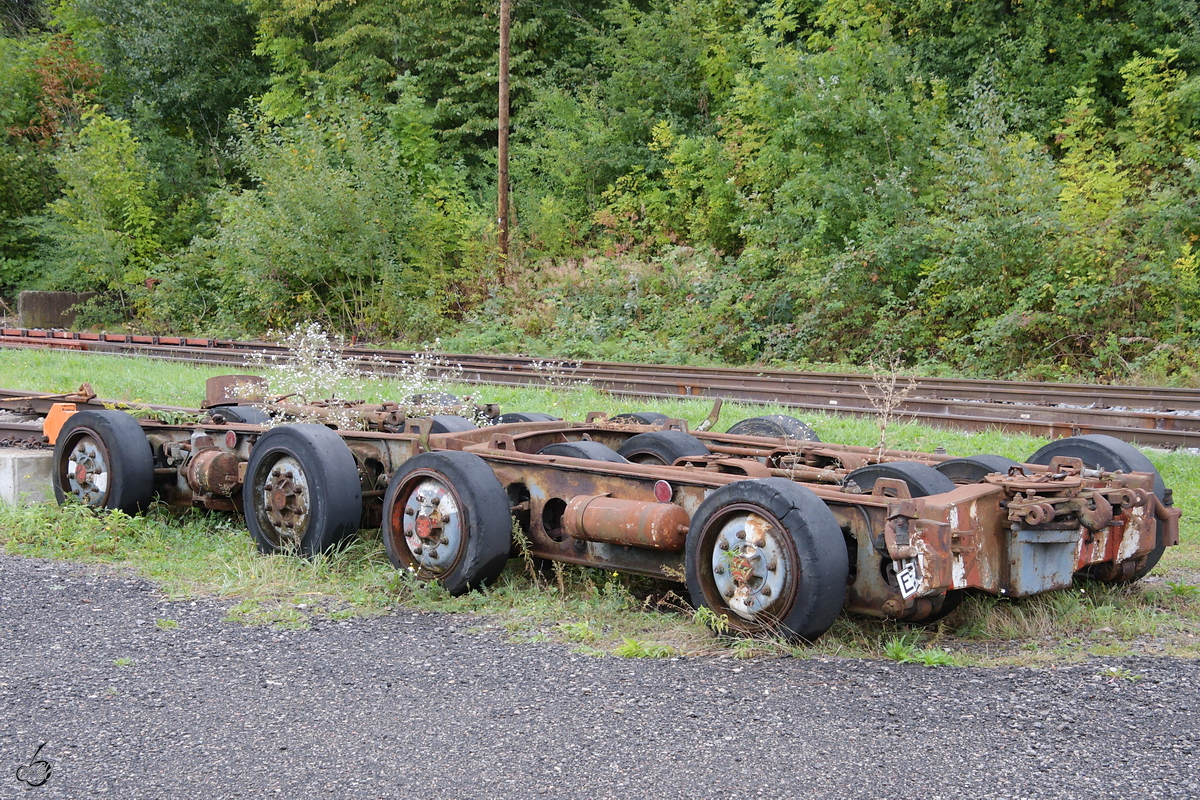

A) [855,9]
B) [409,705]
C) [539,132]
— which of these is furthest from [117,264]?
[409,705]

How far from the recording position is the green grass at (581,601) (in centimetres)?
479

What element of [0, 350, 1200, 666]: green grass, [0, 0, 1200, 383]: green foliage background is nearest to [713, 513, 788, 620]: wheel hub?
[0, 350, 1200, 666]: green grass

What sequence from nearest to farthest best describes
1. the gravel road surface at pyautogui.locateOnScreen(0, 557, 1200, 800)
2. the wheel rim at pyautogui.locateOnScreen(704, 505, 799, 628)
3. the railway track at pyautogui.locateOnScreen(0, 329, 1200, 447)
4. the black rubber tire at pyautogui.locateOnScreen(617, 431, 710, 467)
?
1. the gravel road surface at pyautogui.locateOnScreen(0, 557, 1200, 800)
2. the wheel rim at pyautogui.locateOnScreen(704, 505, 799, 628)
3. the black rubber tire at pyautogui.locateOnScreen(617, 431, 710, 467)
4. the railway track at pyautogui.locateOnScreen(0, 329, 1200, 447)

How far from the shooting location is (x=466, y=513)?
5527 millimetres

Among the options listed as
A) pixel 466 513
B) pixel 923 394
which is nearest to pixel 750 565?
pixel 466 513

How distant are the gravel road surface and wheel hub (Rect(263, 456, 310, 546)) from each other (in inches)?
49.9

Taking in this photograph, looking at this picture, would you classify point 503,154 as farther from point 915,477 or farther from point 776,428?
point 915,477

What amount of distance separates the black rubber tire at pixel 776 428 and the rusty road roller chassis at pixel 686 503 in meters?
0.14

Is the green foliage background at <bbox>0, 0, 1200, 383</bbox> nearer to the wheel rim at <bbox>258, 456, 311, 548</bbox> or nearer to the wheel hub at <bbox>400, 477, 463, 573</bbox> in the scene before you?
the wheel hub at <bbox>400, 477, 463, 573</bbox>

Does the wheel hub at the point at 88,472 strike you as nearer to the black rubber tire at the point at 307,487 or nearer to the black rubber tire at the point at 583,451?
the black rubber tire at the point at 307,487

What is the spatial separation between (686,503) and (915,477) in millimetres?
1108

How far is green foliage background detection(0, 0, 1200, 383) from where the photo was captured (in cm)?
1802

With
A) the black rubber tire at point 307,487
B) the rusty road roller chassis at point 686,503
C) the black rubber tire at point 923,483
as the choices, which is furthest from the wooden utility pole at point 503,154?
the black rubber tire at point 923,483

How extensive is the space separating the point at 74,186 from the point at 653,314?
62.0 ft
